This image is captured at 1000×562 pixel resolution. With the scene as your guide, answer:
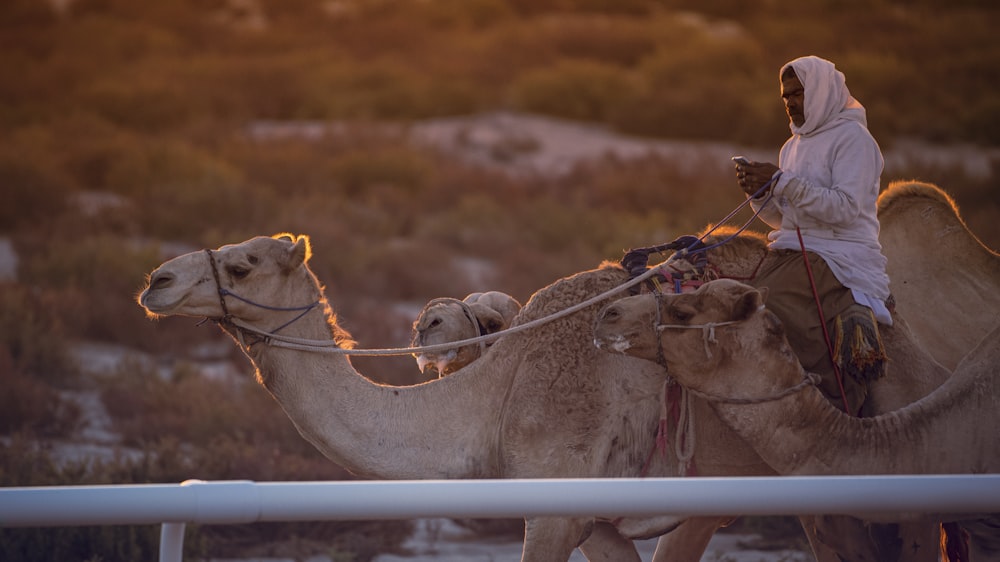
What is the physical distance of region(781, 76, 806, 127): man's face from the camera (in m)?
5.63

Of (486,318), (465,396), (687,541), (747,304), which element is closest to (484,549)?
(486,318)

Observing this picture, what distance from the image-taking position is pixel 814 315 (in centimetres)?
552

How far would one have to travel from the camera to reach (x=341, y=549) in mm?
8414

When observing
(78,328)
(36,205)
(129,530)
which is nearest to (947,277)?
(129,530)

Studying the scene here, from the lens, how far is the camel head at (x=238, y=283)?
17.1 ft

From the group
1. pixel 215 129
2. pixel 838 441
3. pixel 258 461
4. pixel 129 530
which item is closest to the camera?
pixel 838 441

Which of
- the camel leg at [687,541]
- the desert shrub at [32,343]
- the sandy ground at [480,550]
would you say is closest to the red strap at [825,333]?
the camel leg at [687,541]

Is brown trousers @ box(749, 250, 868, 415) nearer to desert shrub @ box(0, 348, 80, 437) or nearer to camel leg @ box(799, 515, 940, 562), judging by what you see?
camel leg @ box(799, 515, 940, 562)

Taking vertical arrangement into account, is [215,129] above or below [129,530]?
below

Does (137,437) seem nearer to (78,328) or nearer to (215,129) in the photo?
(78,328)

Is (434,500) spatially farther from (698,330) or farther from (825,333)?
(825,333)

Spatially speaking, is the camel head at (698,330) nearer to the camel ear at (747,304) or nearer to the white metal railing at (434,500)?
the camel ear at (747,304)

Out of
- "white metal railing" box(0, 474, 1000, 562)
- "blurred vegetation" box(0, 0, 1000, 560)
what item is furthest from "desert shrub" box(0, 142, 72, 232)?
"white metal railing" box(0, 474, 1000, 562)

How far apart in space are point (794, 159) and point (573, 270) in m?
11.7
